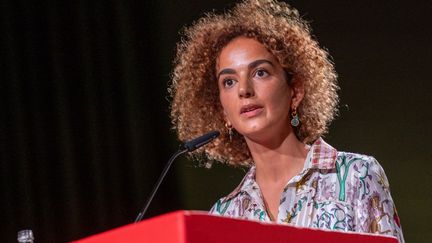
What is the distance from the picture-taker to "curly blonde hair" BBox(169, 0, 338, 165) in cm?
243

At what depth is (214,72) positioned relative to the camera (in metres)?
2.54

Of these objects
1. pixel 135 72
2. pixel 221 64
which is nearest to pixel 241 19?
pixel 221 64

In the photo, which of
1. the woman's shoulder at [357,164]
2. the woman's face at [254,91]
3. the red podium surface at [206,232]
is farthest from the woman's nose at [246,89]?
the red podium surface at [206,232]

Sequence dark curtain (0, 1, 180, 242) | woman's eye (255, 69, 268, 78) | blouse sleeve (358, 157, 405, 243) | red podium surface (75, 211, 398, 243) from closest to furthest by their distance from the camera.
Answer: red podium surface (75, 211, 398, 243) → blouse sleeve (358, 157, 405, 243) → woman's eye (255, 69, 268, 78) → dark curtain (0, 1, 180, 242)

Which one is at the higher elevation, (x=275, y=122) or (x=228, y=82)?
(x=228, y=82)

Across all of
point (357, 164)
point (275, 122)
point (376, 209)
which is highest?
point (275, 122)

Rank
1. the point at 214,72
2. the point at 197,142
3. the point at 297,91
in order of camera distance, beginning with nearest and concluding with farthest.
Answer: the point at 197,142 → the point at 297,91 → the point at 214,72

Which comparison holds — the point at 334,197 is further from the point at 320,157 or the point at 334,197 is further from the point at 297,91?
the point at 297,91

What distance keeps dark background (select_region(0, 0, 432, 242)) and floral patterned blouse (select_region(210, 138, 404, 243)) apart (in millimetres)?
1145

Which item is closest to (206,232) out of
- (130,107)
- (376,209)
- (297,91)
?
(376,209)

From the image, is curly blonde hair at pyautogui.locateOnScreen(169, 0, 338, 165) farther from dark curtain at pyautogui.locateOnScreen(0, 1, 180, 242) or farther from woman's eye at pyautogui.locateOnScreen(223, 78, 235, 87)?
dark curtain at pyautogui.locateOnScreen(0, 1, 180, 242)

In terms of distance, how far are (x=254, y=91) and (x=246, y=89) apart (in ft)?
0.08

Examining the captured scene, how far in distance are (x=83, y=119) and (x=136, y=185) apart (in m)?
0.34

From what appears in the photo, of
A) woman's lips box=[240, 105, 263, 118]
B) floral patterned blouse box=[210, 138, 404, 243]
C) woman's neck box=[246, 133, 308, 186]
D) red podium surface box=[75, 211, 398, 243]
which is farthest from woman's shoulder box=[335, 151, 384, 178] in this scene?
red podium surface box=[75, 211, 398, 243]
